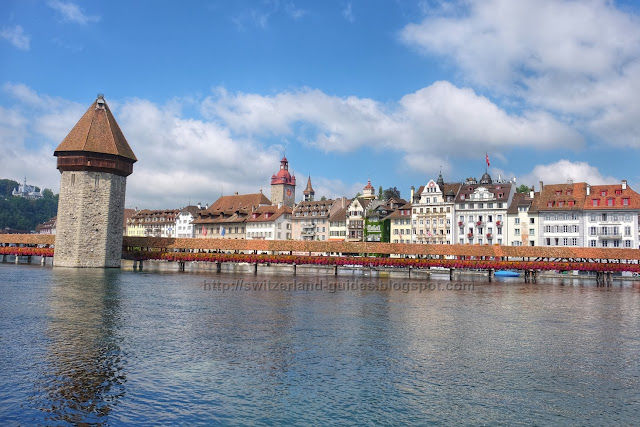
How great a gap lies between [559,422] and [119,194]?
51894 mm

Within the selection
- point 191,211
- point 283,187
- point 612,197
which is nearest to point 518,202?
point 612,197

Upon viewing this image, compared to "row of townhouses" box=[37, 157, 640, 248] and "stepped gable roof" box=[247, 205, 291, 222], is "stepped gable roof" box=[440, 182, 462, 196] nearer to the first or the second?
"row of townhouses" box=[37, 157, 640, 248]

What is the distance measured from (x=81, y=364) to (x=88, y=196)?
43.2 m

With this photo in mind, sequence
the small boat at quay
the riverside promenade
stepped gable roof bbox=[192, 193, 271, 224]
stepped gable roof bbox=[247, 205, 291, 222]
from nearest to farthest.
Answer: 1. the riverside promenade
2. the small boat at quay
3. stepped gable roof bbox=[247, 205, 291, 222]
4. stepped gable roof bbox=[192, 193, 271, 224]

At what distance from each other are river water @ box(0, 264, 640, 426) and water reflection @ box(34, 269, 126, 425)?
0.15ft

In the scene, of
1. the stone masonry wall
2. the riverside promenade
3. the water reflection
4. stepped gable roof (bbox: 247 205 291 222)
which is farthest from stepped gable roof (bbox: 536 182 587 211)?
the water reflection

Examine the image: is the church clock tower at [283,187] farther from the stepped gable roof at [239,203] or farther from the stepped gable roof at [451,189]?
the stepped gable roof at [451,189]

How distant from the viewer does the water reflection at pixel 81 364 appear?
1052 centimetres

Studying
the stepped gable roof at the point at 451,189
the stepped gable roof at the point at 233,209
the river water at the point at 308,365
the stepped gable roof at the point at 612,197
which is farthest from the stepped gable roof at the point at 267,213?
the river water at the point at 308,365

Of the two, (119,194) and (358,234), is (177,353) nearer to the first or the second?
(119,194)

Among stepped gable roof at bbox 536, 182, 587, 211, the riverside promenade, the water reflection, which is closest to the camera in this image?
the water reflection

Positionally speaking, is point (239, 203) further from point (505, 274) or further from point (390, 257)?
point (505, 274)

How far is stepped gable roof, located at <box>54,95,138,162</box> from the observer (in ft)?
175

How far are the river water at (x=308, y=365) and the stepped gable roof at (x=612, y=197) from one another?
152 ft
